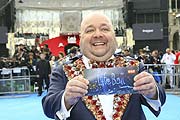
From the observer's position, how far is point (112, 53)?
8.73ft

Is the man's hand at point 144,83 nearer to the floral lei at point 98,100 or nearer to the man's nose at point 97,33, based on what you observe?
the floral lei at point 98,100

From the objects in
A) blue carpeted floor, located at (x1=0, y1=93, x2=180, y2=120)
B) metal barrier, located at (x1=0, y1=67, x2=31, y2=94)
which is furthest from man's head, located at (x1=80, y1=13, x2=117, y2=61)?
metal barrier, located at (x1=0, y1=67, x2=31, y2=94)

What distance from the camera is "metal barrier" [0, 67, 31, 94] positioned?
1688 centimetres

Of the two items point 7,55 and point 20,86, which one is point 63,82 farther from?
point 7,55

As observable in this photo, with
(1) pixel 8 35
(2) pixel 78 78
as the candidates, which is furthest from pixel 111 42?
(1) pixel 8 35

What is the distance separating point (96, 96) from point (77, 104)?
0.12 meters

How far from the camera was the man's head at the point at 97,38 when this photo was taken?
8.55ft

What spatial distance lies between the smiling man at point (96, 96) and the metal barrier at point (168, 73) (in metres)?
13.5

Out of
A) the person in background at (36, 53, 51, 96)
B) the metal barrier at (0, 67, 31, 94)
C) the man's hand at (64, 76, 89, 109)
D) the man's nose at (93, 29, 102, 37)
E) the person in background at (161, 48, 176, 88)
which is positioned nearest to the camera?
the man's hand at (64, 76, 89, 109)

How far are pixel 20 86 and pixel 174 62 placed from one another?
5.74 meters

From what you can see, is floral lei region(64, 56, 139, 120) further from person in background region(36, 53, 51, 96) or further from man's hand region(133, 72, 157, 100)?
person in background region(36, 53, 51, 96)

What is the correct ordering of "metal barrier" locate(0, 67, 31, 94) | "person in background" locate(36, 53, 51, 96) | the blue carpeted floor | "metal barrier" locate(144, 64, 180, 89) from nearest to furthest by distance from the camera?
the blue carpeted floor → "metal barrier" locate(144, 64, 180, 89) → "person in background" locate(36, 53, 51, 96) → "metal barrier" locate(0, 67, 31, 94)

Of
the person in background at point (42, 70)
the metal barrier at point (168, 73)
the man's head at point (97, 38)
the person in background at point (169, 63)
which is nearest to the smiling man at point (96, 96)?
the man's head at point (97, 38)

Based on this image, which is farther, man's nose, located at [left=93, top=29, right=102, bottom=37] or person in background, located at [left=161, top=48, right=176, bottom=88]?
person in background, located at [left=161, top=48, right=176, bottom=88]
